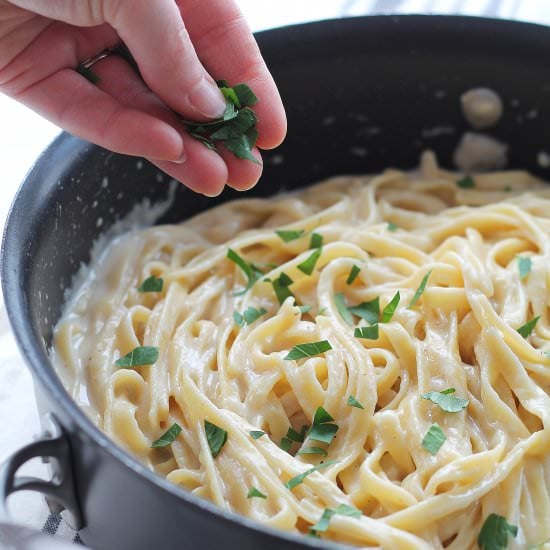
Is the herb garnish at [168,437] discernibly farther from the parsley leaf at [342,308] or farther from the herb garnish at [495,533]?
the herb garnish at [495,533]

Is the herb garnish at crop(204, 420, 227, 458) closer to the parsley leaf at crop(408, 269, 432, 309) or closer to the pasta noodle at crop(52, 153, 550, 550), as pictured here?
the pasta noodle at crop(52, 153, 550, 550)

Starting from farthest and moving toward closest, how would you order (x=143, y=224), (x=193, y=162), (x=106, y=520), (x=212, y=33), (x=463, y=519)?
(x=143, y=224)
(x=212, y=33)
(x=193, y=162)
(x=463, y=519)
(x=106, y=520)

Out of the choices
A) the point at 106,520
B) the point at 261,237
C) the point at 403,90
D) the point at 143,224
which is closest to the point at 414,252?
the point at 261,237

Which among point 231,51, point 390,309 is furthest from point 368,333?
point 231,51

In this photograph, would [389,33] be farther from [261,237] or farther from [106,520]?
[106,520]

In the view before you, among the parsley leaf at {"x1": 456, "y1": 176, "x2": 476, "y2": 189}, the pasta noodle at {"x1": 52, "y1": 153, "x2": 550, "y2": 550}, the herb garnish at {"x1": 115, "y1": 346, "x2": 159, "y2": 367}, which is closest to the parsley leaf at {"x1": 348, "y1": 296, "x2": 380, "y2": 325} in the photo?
the pasta noodle at {"x1": 52, "y1": 153, "x2": 550, "y2": 550}

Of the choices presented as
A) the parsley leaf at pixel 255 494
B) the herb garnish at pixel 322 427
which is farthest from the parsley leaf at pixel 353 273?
the parsley leaf at pixel 255 494
